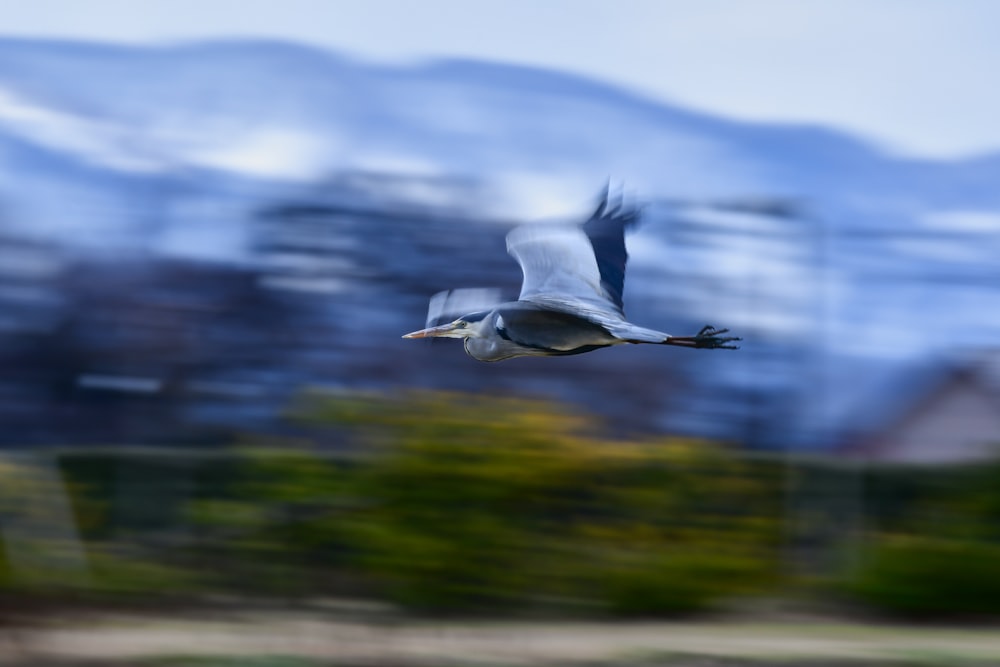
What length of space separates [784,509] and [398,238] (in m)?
2.94

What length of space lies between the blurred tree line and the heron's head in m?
3.55

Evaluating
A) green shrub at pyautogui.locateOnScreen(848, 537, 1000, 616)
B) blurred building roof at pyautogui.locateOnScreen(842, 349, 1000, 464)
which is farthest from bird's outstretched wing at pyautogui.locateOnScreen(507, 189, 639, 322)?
blurred building roof at pyautogui.locateOnScreen(842, 349, 1000, 464)

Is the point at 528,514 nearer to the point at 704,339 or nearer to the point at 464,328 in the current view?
the point at 464,328

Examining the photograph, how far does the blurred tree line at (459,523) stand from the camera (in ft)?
19.3

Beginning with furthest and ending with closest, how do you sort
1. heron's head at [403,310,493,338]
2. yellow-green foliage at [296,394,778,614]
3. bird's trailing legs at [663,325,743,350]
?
yellow-green foliage at [296,394,778,614] → heron's head at [403,310,493,338] → bird's trailing legs at [663,325,743,350]

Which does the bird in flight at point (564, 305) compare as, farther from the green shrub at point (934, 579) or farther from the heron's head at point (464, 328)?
the green shrub at point (934, 579)

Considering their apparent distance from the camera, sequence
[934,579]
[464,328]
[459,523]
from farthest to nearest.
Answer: [934,579] < [459,523] < [464,328]

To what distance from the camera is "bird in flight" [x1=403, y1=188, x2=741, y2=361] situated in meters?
1.94

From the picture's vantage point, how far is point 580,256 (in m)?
2.48

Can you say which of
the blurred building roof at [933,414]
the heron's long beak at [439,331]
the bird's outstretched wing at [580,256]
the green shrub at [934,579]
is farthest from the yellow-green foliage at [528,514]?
the heron's long beak at [439,331]

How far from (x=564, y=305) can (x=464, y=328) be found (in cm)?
38

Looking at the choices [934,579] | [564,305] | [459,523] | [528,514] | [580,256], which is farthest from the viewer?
[934,579]

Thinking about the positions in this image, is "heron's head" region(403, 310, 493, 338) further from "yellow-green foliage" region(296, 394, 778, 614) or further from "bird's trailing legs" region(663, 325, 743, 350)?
"yellow-green foliage" region(296, 394, 778, 614)

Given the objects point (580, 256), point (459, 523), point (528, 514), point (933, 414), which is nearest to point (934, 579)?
point (933, 414)
